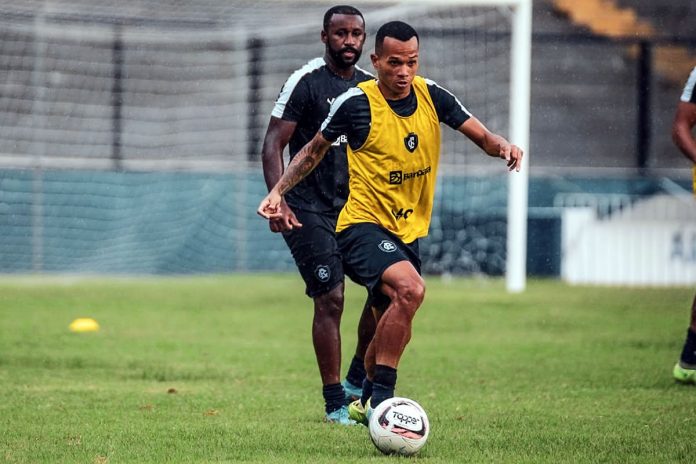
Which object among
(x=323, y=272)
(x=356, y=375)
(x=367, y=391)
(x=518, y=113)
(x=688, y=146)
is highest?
(x=688, y=146)

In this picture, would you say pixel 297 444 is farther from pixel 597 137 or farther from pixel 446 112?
pixel 597 137

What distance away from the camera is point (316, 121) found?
320 inches

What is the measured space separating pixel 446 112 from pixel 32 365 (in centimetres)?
479

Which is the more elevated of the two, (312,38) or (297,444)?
(312,38)

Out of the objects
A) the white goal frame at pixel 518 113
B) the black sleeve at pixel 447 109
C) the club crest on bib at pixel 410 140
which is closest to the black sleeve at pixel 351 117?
the club crest on bib at pixel 410 140

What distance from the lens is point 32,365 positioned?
34.8ft

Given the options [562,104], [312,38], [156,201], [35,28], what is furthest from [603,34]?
[35,28]

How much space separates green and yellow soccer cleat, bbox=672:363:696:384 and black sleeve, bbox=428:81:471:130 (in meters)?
3.22

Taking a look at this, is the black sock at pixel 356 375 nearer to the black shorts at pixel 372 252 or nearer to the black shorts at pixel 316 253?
the black shorts at pixel 316 253

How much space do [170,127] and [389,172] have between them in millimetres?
13638

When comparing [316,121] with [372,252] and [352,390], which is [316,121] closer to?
[372,252]

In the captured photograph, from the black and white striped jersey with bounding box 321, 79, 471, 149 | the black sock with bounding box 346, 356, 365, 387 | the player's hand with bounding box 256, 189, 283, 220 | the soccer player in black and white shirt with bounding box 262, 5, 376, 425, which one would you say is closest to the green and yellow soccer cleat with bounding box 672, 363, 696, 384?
the black sock with bounding box 346, 356, 365, 387

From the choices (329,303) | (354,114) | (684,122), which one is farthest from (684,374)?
(354,114)

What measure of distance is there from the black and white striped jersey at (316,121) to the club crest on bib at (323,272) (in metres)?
0.39
